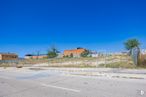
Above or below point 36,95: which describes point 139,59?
above

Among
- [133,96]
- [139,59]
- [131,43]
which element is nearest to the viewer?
[133,96]

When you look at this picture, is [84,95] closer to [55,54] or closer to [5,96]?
[5,96]

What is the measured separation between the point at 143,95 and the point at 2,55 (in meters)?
142

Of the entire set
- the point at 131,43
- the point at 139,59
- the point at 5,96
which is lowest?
the point at 5,96

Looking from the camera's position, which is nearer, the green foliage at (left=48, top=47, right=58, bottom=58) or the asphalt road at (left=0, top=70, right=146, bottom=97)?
the asphalt road at (left=0, top=70, right=146, bottom=97)

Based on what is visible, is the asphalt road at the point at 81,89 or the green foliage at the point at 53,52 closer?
the asphalt road at the point at 81,89

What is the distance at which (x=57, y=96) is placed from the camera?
7.19 metres

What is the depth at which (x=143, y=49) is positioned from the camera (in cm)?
2081

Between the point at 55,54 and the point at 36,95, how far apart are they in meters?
106

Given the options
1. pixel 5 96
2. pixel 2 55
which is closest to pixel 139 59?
pixel 5 96

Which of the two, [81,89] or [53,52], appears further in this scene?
[53,52]

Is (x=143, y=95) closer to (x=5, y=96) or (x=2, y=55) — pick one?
(x=5, y=96)

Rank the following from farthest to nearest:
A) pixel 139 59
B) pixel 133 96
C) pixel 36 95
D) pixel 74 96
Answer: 1. pixel 139 59
2. pixel 36 95
3. pixel 74 96
4. pixel 133 96

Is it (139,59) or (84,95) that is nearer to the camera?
(84,95)
